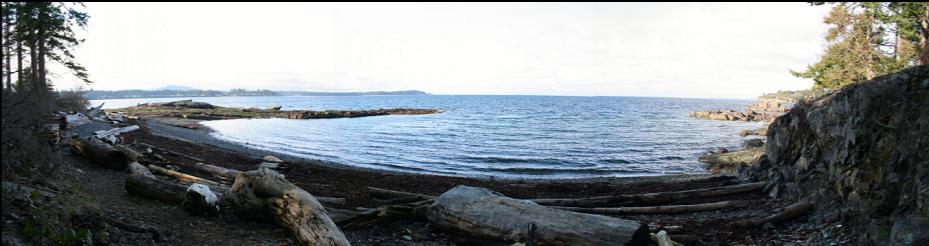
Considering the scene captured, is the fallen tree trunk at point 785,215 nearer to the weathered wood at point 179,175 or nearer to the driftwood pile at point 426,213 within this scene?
the driftwood pile at point 426,213

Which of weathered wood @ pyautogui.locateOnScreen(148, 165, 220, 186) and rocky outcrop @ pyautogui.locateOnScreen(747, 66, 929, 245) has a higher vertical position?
rocky outcrop @ pyautogui.locateOnScreen(747, 66, 929, 245)

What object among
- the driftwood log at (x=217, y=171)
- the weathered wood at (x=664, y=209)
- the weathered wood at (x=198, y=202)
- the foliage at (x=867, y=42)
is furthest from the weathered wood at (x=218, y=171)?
the foliage at (x=867, y=42)

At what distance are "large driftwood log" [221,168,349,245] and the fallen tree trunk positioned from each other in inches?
318

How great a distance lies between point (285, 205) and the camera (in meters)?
8.14

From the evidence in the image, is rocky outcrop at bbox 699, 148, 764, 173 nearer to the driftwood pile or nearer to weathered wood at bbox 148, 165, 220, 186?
the driftwood pile

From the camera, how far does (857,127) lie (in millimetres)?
9641

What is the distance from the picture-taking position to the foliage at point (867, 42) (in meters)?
25.0

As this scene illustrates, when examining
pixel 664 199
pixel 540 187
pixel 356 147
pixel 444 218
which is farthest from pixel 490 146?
pixel 444 218

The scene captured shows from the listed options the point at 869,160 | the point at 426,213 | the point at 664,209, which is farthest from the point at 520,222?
the point at 869,160

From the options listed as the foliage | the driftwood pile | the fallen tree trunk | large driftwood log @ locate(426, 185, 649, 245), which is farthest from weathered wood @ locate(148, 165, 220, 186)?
the foliage

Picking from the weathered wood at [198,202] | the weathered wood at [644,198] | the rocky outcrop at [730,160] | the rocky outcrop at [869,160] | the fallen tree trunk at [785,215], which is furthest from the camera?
the rocky outcrop at [730,160]

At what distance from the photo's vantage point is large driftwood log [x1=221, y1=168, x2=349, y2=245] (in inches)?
289

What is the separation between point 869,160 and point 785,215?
1803mm

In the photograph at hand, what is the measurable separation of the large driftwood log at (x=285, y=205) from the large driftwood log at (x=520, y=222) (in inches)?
90.3
